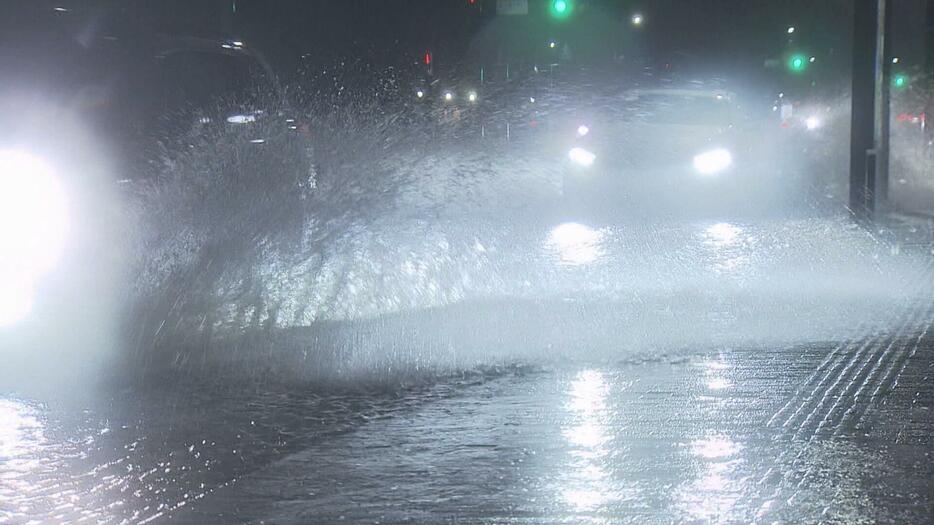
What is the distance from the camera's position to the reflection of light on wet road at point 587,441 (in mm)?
4676

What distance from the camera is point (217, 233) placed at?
862 cm

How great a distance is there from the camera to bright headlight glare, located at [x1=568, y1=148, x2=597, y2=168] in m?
16.6

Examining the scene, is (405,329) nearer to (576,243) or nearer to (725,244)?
(576,243)

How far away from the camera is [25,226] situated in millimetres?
6992

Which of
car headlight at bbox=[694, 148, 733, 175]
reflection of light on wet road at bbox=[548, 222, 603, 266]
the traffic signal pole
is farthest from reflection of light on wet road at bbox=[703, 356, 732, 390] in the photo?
car headlight at bbox=[694, 148, 733, 175]

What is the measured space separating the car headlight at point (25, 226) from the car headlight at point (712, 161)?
11602 millimetres

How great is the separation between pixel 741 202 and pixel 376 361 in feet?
37.7

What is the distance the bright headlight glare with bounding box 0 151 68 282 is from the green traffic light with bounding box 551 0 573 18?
554 inches

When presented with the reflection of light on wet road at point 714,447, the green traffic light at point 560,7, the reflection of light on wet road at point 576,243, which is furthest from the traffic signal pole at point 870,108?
the reflection of light on wet road at point 714,447

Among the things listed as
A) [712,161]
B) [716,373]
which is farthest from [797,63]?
[716,373]

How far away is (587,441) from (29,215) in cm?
343

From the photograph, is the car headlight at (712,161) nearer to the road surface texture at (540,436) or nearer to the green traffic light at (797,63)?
the road surface texture at (540,436)

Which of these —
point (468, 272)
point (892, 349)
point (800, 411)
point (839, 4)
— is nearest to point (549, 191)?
point (468, 272)

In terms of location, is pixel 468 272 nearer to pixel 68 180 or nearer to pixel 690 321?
pixel 690 321
